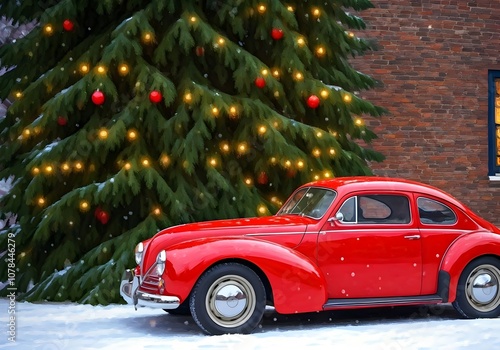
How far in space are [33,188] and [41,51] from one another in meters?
1.77

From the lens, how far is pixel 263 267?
25.1 feet

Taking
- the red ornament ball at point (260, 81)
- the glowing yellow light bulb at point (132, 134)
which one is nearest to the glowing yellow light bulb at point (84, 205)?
the glowing yellow light bulb at point (132, 134)

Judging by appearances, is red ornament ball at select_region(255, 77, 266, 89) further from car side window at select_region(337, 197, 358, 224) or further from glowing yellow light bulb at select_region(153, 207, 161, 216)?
car side window at select_region(337, 197, 358, 224)

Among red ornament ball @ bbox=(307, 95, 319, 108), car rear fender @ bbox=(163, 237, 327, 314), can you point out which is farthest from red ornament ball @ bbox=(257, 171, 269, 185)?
car rear fender @ bbox=(163, 237, 327, 314)

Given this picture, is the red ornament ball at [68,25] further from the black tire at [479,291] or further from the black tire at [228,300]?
the black tire at [479,291]

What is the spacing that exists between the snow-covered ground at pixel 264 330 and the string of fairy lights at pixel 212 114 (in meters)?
1.54

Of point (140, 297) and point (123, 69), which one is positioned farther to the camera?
point (123, 69)

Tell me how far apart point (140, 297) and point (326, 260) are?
5.56 ft

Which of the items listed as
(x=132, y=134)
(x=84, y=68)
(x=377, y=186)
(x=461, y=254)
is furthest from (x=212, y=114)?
(x=461, y=254)

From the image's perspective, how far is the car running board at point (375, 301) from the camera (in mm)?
7945

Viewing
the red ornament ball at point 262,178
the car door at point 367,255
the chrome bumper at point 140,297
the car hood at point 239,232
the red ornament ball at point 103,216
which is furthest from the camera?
the red ornament ball at point 262,178

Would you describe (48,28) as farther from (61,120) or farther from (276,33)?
(276,33)

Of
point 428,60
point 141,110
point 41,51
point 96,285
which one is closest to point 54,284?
point 96,285

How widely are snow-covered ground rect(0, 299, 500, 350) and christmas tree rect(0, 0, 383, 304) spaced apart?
34.7 inches
